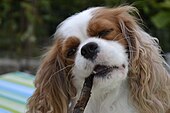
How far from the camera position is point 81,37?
2.46 metres

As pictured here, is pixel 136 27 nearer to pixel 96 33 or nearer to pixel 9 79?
pixel 96 33

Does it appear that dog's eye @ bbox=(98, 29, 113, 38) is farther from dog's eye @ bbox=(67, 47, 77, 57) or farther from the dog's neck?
the dog's neck

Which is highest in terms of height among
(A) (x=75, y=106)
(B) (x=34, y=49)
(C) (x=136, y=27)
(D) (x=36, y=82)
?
(B) (x=34, y=49)

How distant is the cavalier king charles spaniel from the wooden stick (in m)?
0.02

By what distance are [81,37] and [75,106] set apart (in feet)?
1.04

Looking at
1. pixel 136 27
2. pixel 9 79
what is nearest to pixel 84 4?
pixel 9 79

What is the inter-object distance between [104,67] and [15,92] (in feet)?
4.84

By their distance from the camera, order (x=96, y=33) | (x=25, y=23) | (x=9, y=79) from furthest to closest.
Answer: (x=25, y=23), (x=9, y=79), (x=96, y=33)

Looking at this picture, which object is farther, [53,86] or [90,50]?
[53,86]

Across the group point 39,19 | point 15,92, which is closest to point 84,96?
point 15,92

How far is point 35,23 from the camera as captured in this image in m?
5.53

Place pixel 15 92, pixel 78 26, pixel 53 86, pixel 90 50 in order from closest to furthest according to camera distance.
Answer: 1. pixel 90 50
2. pixel 78 26
3. pixel 53 86
4. pixel 15 92

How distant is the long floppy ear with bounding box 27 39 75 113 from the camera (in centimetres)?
260

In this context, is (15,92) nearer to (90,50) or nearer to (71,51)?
(71,51)
